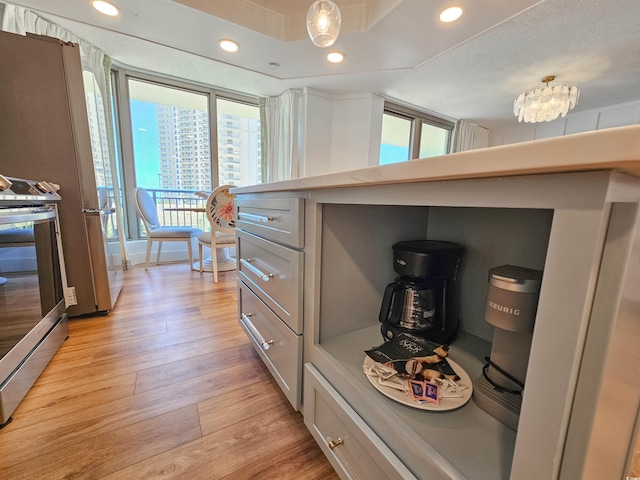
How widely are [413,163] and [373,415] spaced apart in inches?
20.1

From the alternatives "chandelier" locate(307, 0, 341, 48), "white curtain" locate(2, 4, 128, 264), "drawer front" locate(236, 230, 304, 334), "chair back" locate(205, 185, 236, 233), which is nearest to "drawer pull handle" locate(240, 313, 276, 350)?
"drawer front" locate(236, 230, 304, 334)

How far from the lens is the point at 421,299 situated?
81 cm

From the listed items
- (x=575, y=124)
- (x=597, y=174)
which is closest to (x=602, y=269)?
(x=597, y=174)

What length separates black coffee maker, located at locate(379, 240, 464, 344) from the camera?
2.57ft

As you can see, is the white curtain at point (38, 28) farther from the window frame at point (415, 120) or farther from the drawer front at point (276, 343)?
the window frame at point (415, 120)

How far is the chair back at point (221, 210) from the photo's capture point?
95.4 inches

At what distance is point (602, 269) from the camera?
0.28 metres

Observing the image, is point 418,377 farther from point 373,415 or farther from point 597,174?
point 597,174

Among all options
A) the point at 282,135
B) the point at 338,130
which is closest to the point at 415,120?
the point at 338,130

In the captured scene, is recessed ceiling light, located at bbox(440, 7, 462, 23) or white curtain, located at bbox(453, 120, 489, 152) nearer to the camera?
recessed ceiling light, located at bbox(440, 7, 462, 23)

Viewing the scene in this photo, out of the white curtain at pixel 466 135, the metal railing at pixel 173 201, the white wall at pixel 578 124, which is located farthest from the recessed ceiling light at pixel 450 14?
the white curtain at pixel 466 135

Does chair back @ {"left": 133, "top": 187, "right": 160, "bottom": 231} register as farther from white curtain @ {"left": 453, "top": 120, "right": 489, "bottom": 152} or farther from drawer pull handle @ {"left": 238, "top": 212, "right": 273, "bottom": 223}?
white curtain @ {"left": 453, "top": 120, "right": 489, "bottom": 152}

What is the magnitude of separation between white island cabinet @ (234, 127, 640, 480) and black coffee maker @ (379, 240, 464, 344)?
7cm

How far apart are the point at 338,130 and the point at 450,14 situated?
6.13 feet
